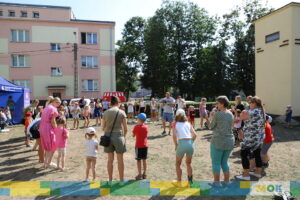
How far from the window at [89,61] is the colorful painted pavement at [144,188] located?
24179 millimetres

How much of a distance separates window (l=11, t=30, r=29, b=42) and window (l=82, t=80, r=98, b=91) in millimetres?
7229

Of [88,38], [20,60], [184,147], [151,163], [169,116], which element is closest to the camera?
[184,147]

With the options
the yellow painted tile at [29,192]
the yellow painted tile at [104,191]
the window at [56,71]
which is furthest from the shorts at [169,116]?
the window at [56,71]

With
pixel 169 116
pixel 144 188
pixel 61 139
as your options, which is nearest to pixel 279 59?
pixel 169 116

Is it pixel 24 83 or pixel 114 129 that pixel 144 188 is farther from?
pixel 24 83

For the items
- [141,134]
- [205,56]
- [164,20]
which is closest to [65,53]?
[164,20]

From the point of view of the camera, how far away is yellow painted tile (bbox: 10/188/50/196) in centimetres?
483

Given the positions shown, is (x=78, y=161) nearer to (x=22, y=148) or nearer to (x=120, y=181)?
(x=120, y=181)

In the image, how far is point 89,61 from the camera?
28.8 m

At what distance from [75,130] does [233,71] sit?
2579 centimetres

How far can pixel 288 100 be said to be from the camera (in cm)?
1522

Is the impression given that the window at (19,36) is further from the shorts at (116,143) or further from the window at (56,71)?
the shorts at (116,143)

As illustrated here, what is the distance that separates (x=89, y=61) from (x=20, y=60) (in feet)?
22.6

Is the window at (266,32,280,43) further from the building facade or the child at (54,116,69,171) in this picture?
the child at (54,116,69,171)
